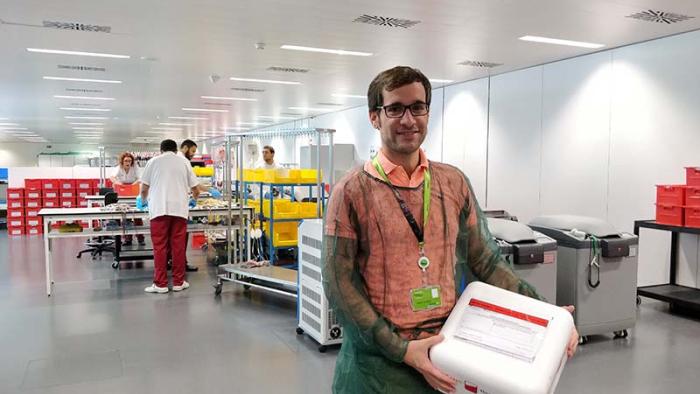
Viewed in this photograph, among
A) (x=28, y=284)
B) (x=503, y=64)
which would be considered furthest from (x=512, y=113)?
(x=28, y=284)

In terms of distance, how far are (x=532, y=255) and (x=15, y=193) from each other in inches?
437

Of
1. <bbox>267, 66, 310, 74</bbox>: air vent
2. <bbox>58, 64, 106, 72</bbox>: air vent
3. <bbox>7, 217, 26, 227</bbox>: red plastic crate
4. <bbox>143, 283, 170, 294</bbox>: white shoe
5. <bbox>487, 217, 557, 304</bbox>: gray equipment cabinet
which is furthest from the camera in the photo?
<bbox>7, 217, 26, 227</bbox>: red plastic crate

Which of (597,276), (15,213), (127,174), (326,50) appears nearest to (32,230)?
(15,213)

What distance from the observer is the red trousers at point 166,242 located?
5.77 m

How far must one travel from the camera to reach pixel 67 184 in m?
11.9

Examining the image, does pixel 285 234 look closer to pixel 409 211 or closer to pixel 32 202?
pixel 409 211

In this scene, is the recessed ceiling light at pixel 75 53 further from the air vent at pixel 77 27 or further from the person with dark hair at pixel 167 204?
the person with dark hair at pixel 167 204

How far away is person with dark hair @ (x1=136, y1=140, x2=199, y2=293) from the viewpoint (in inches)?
222

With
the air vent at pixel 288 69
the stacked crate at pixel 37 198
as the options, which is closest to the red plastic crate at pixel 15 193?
the stacked crate at pixel 37 198

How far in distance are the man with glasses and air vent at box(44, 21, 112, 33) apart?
515cm

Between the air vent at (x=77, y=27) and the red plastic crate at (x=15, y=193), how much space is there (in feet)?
23.3

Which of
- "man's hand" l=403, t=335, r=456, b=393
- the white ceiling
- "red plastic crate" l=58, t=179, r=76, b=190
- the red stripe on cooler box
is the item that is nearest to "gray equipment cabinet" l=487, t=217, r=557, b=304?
the white ceiling

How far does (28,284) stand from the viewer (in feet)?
20.9

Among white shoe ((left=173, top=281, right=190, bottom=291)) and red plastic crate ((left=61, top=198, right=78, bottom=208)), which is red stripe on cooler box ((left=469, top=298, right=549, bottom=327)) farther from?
red plastic crate ((left=61, top=198, right=78, bottom=208))
